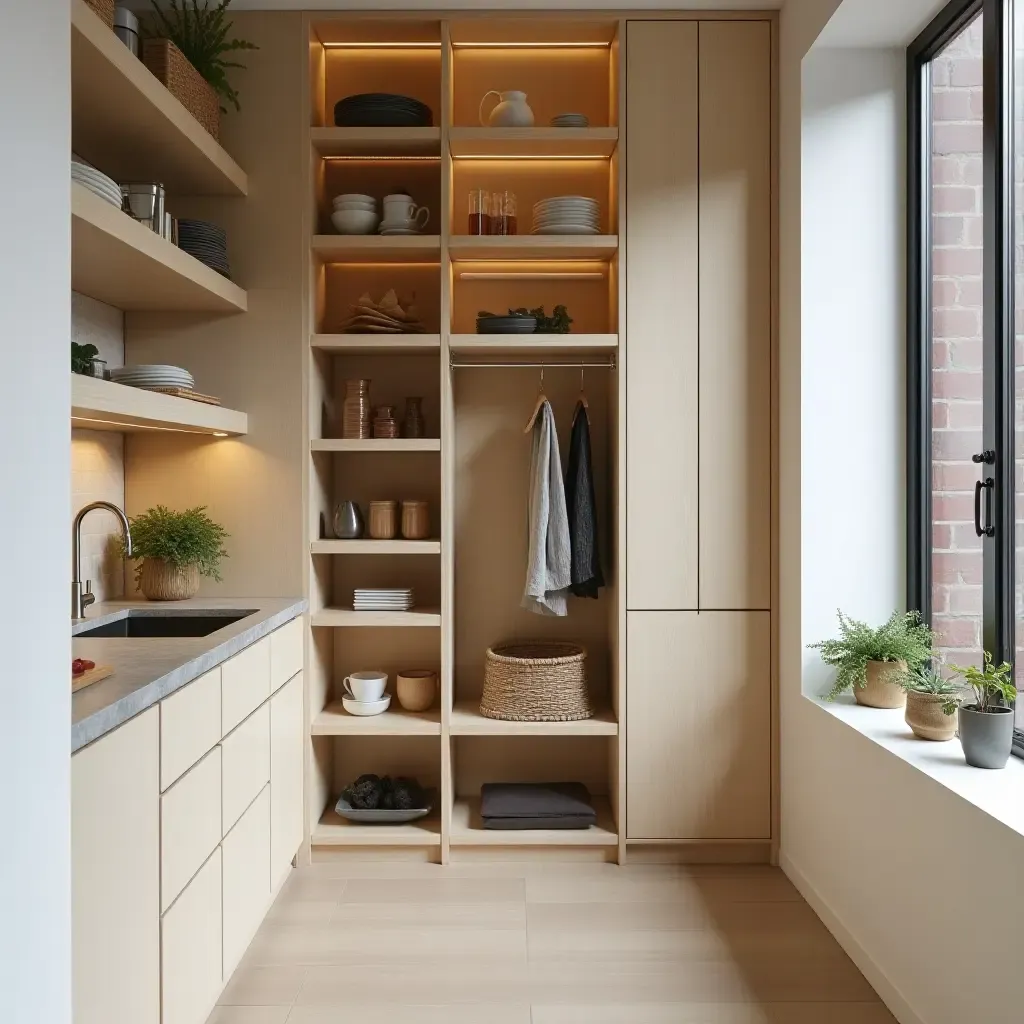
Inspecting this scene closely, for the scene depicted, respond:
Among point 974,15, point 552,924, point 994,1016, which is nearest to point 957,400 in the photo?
point 974,15

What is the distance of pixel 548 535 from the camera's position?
3.13 meters

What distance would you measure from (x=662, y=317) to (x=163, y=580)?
1.86 m

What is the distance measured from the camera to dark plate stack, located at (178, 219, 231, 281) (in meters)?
2.82

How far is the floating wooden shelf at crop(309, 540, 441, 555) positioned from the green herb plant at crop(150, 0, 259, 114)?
58.2 inches

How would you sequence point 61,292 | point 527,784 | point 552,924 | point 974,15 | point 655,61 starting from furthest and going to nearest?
point 527,784, point 655,61, point 552,924, point 974,15, point 61,292

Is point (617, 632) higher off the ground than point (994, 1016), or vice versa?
point (617, 632)

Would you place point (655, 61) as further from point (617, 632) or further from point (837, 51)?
point (617, 632)

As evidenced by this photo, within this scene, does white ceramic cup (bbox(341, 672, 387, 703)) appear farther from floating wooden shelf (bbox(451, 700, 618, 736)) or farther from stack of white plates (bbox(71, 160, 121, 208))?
stack of white plates (bbox(71, 160, 121, 208))

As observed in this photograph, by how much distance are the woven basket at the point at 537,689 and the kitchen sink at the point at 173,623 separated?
88cm

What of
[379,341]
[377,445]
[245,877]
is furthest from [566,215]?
[245,877]

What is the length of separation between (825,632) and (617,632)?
26.7 inches

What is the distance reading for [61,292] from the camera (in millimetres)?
1209

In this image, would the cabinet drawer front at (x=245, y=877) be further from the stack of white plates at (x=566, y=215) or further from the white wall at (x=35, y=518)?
the stack of white plates at (x=566, y=215)

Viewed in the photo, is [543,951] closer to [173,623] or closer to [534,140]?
[173,623]
